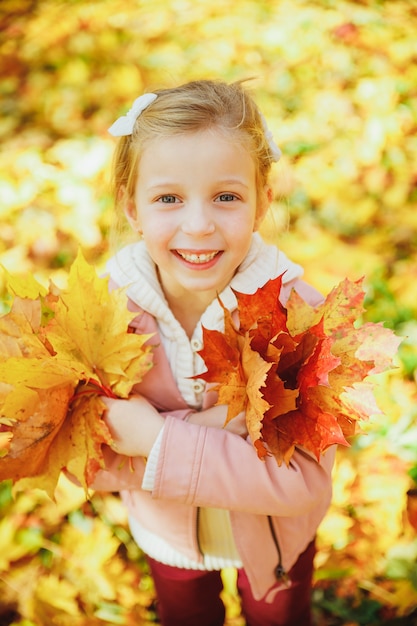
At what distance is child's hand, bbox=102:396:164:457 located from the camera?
103cm

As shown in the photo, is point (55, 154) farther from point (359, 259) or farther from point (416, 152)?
point (416, 152)

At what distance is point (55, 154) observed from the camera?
2682 millimetres

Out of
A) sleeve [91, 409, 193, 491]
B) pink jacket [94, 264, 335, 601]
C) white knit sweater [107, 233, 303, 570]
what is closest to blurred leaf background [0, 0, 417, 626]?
sleeve [91, 409, 193, 491]

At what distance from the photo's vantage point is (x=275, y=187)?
63.6 inches

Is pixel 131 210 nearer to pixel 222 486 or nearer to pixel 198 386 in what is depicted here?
pixel 198 386

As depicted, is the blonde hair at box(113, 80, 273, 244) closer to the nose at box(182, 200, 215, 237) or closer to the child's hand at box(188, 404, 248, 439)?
the nose at box(182, 200, 215, 237)

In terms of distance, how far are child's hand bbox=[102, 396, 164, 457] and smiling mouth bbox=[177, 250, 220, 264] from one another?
0.29 metres

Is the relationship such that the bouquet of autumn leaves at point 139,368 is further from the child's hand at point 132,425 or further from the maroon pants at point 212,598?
the maroon pants at point 212,598

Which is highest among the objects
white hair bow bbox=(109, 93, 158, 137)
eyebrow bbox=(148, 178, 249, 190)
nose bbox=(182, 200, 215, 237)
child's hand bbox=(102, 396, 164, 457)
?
white hair bow bbox=(109, 93, 158, 137)

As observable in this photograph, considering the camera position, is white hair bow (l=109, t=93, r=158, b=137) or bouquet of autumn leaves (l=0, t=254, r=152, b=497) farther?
white hair bow (l=109, t=93, r=158, b=137)

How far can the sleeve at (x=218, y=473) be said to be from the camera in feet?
3.29

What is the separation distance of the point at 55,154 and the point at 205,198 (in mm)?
1879

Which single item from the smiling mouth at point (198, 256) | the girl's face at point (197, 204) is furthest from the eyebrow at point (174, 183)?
the smiling mouth at point (198, 256)

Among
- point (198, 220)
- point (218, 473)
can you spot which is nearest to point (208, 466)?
point (218, 473)
